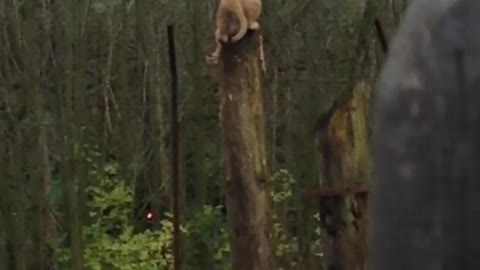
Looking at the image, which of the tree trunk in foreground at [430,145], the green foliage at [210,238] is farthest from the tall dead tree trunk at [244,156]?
the green foliage at [210,238]

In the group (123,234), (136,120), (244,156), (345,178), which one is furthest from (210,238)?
(345,178)

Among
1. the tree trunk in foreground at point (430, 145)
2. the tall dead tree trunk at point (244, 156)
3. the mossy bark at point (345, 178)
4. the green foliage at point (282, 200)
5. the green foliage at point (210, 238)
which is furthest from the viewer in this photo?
the green foliage at point (210, 238)

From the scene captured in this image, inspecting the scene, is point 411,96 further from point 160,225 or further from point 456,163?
point 160,225

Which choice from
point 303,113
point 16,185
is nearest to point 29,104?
point 16,185

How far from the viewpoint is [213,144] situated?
375 inches

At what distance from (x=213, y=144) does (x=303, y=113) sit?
77 centimetres

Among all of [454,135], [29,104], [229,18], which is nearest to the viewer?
[454,135]

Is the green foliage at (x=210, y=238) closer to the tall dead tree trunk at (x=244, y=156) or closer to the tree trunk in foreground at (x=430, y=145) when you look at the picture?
the tall dead tree trunk at (x=244, y=156)

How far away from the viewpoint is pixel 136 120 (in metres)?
9.75

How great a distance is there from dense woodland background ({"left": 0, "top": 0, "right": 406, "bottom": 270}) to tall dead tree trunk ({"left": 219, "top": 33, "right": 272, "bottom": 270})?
3.73 meters

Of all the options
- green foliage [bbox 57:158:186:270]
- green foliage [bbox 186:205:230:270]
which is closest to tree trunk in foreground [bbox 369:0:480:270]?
green foliage [bbox 57:158:186:270]

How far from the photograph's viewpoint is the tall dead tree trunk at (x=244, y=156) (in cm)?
456

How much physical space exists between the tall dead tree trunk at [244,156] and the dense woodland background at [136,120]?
147 inches

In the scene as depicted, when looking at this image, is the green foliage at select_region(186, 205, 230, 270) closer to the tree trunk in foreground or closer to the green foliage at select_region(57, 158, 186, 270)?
the green foliage at select_region(57, 158, 186, 270)
